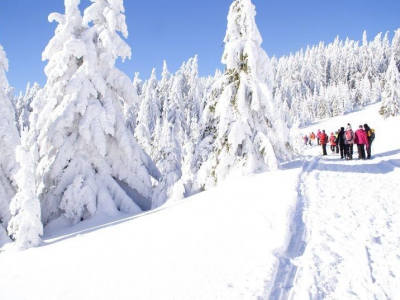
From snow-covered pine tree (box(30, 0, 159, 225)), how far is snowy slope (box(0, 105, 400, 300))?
6.53 meters

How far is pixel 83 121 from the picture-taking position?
1386cm

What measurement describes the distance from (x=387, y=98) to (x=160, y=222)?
4910 cm

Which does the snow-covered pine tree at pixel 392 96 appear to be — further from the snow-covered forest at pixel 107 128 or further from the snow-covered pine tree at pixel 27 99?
the snow-covered pine tree at pixel 27 99

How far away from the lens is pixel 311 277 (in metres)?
4.54

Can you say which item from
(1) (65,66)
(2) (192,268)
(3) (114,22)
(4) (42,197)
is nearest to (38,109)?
(1) (65,66)

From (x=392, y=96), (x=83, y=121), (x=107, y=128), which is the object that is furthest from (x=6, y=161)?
(x=392, y=96)

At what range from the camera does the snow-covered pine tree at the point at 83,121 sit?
1357 centimetres

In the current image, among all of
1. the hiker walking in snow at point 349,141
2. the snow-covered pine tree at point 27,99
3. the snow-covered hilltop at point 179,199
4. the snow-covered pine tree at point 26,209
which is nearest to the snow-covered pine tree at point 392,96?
the hiker walking in snow at point 349,141

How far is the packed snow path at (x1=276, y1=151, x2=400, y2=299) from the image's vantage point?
14.1 feet

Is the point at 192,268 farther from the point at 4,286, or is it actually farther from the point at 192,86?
the point at 192,86

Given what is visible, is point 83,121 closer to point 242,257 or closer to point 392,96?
point 242,257

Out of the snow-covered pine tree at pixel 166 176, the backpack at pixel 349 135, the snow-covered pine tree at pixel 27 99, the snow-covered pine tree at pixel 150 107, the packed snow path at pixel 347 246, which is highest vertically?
the snow-covered pine tree at pixel 27 99

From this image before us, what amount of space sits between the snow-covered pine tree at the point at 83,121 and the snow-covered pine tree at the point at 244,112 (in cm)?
455

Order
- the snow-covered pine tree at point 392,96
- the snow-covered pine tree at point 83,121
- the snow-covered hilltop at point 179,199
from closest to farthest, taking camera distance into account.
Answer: the snow-covered hilltop at point 179,199
the snow-covered pine tree at point 83,121
the snow-covered pine tree at point 392,96
